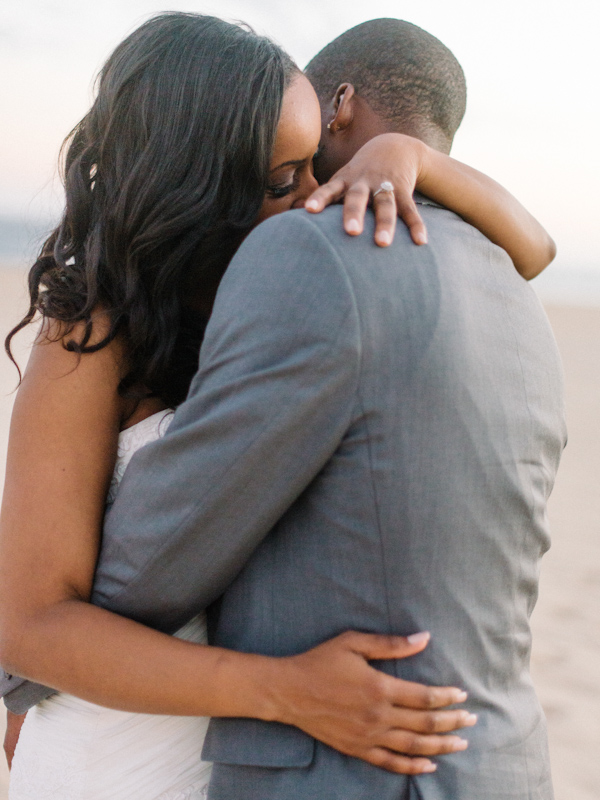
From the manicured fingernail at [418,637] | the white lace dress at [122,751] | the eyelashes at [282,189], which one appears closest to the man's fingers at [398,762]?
the manicured fingernail at [418,637]

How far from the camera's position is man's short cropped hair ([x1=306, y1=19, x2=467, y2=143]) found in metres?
1.93

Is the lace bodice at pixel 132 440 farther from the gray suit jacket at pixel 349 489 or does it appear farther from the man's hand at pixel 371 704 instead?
the man's hand at pixel 371 704

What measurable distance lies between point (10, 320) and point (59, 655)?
14.7m

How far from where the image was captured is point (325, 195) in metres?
1.19

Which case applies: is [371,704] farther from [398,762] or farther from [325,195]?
[325,195]

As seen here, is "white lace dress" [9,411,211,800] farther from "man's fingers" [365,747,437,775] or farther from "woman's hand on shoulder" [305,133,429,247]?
"woman's hand on shoulder" [305,133,429,247]

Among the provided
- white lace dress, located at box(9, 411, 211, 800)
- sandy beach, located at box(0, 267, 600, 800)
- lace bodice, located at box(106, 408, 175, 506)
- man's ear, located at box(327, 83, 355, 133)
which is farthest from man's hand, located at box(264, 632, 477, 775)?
sandy beach, located at box(0, 267, 600, 800)

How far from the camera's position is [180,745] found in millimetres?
1448

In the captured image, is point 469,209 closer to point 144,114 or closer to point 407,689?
point 144,114

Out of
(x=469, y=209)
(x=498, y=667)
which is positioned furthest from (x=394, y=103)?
(x=498, y=667)

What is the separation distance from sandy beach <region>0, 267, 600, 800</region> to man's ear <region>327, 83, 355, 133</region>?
196 centimetres

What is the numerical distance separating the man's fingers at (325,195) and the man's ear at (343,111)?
0.72m

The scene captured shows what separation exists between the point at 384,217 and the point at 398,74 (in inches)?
39.2

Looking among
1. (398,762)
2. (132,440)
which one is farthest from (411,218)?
(398,762)
